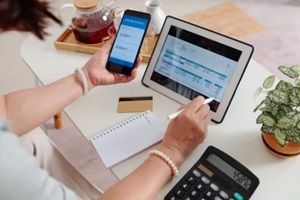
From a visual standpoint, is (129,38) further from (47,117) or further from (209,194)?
(209,194)

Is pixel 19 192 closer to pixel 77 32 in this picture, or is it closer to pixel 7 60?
pixel 77 32

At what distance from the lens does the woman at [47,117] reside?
0.57 metres

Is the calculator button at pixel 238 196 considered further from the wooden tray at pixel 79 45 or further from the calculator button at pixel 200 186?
the wooden tray at pixel 79 45

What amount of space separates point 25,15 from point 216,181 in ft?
1.61

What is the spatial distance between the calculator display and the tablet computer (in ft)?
0.48

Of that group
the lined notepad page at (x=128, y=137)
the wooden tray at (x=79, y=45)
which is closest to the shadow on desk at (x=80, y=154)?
the wooden tray at (x=79, y=45)

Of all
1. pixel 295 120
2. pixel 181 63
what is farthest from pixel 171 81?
pixel 295 120

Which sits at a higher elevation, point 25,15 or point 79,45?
point 25,15

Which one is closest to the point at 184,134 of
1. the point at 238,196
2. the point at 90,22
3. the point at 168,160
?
the point at 168,160

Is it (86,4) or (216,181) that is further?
(86,4)

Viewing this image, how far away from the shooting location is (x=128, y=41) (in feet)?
3.26

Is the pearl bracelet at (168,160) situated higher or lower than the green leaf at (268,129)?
lower

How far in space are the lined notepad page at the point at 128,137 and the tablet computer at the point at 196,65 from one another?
0.37 feet

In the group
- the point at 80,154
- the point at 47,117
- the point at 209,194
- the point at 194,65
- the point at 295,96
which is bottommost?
the point at 80,154
